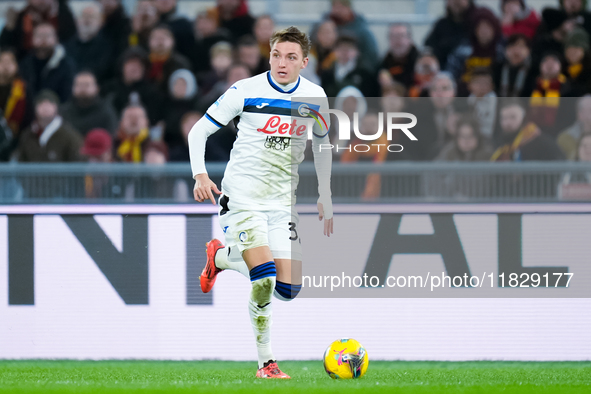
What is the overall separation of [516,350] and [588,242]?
102 cm

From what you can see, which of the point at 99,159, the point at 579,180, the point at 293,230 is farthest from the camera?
the point at 99,159

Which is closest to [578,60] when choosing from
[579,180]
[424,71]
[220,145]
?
[424,71]

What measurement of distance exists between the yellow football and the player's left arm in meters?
1.03

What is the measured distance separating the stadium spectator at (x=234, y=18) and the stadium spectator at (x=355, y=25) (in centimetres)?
87

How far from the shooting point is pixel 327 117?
5547 millimetres

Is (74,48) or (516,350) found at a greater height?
(74,48)

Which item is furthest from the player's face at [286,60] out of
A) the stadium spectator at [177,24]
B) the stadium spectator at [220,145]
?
the stadium spectator at [177,24]

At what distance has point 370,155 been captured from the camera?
251 inches

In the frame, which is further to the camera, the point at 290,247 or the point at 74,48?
the point at 74,48

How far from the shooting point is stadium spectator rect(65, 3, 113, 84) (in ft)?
27.6

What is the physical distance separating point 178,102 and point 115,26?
1528 mm

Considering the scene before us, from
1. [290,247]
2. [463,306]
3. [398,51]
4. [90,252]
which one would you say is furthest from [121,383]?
[398,51]

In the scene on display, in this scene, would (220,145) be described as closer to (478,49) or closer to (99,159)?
(99,159)

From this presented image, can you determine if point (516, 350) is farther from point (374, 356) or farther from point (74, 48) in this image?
point (74, 48)
